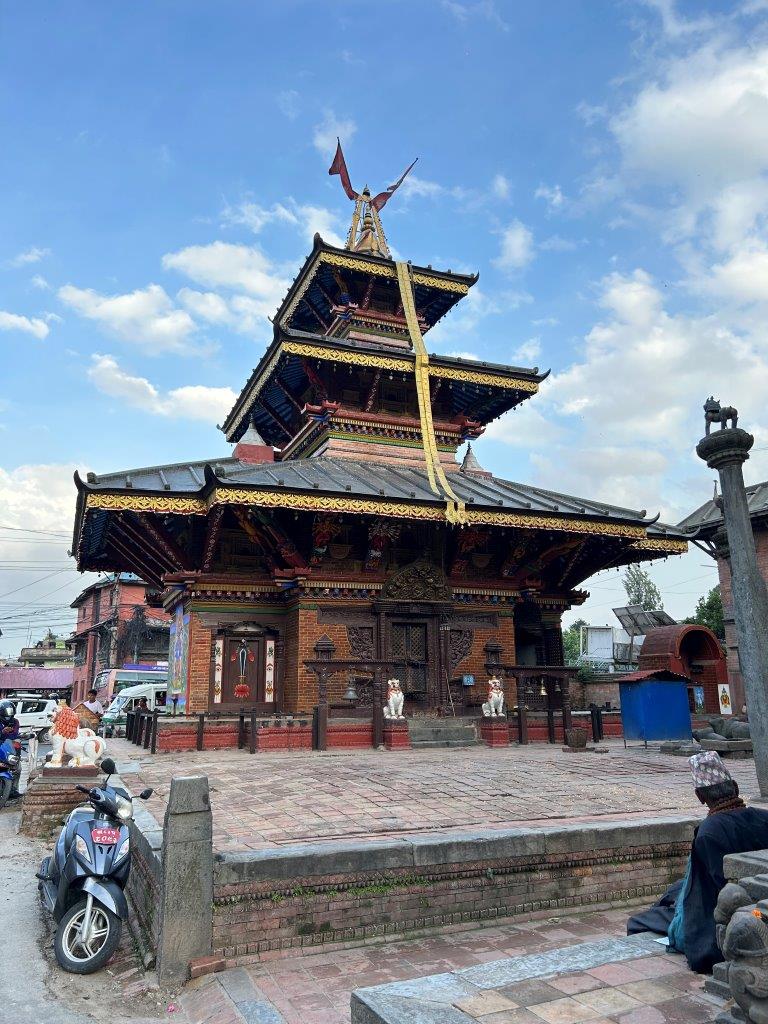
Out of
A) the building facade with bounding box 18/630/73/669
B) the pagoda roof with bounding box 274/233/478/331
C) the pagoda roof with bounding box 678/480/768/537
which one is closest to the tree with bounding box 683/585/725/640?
the pagoda roof with bounding box 678/480/768/537

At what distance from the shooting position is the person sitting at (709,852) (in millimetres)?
4059

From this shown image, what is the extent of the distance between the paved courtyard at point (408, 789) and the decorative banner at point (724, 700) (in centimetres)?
985

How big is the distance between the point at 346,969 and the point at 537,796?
4.15 meters

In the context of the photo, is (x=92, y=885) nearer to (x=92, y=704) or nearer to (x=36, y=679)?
(x=92, y=704)

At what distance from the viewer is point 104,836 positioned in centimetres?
561

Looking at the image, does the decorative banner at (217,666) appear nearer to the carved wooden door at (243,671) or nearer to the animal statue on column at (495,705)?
the carved wooden door at (243,671)

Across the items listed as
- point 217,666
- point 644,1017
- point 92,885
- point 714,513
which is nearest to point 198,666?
point 217,666

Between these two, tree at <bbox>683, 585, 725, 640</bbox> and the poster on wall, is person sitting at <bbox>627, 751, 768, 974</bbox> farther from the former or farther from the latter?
tree at <bbox>683, 585, 725, 640</bbox>

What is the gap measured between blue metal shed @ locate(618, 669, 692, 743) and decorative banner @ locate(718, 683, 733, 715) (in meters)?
6.49

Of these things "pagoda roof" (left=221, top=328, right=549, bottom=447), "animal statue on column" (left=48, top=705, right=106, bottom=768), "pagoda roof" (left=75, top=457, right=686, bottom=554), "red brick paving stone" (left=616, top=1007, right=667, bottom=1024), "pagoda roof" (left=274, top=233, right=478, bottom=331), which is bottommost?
"red brick paving stone" (left=616, top=1007, right=667, bottom=1024)

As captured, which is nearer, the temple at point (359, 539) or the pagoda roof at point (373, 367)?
the temple at point (359, 539)

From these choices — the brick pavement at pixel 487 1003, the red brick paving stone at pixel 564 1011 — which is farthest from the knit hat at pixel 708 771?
the red brick paving stone at pixel 564 1011

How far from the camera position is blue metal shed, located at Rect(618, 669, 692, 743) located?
16078 mm

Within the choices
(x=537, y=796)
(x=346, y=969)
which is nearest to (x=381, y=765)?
(x=537, y=796)
